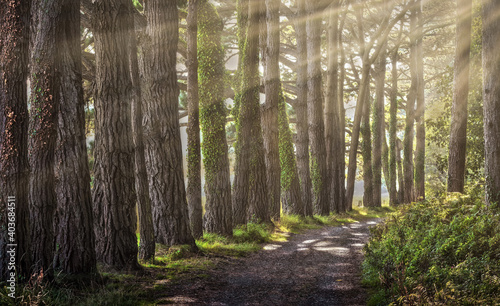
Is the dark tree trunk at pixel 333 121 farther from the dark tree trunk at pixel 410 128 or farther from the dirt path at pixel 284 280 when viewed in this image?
the dirt path at pixel 284 280

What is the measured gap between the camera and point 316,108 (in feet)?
68.2

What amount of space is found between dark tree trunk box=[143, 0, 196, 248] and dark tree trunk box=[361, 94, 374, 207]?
72.2 feet

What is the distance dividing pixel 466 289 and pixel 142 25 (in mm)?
8637

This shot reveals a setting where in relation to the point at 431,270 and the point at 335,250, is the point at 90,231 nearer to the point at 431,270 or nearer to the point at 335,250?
the point at 431,270

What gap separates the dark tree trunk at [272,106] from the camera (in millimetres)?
16500

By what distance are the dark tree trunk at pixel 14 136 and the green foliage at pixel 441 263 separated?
4678 millimetres

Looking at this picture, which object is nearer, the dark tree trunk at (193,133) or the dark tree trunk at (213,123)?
the dark tree trunk at (193,133)

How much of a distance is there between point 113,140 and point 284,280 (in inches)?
151

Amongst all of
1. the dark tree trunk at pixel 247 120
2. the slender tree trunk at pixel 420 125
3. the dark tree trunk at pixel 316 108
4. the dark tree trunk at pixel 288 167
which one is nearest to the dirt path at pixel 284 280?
the dark tree trunk at pixel 247 120

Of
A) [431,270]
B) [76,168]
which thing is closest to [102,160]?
[76,168]

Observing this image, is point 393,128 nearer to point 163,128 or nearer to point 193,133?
point 193,133

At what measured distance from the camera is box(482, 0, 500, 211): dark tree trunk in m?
10.8

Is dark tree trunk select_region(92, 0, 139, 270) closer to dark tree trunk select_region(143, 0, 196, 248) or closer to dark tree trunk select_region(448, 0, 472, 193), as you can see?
dark tree trunk select_region(143, 0, 196, 248)

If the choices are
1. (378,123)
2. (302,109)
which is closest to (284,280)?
(302,109)
